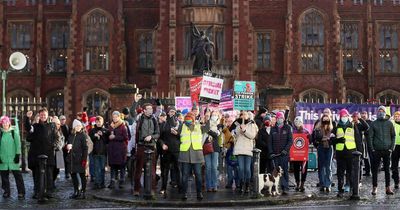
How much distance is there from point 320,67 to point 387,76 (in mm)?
4848

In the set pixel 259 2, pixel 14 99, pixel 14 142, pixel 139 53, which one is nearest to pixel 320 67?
pixel 259 2

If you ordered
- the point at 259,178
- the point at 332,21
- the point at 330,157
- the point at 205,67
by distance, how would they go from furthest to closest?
the point at 332,21, the point at 205,67, the point at 330,157, the point at 259,178

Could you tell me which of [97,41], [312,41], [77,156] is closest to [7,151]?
[77,156]

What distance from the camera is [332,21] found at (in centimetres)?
4403

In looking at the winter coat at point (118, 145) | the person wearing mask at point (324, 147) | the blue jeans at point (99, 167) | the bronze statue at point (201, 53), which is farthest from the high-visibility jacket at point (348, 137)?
the bronze statue at point (201, 53)

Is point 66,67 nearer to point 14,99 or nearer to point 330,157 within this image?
point 14,99

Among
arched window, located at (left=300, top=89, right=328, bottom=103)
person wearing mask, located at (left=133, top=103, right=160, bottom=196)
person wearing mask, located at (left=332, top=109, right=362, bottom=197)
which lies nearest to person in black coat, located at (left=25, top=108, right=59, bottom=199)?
person wearing mask, located at (left=133, top=103, right=160, bottom=196)

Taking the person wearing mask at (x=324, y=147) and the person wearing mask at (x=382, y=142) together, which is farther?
the person wearing mask at (x=324, y=147)

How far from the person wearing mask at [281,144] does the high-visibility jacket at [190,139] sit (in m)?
2.05

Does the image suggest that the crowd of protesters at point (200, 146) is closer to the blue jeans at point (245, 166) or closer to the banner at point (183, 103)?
the blue jeans at point (245, 166)

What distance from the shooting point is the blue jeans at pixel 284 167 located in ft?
56.2

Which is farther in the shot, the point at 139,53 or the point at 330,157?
the point at 139,53

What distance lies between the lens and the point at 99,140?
1873 cm

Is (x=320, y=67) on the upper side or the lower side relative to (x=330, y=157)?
upper
